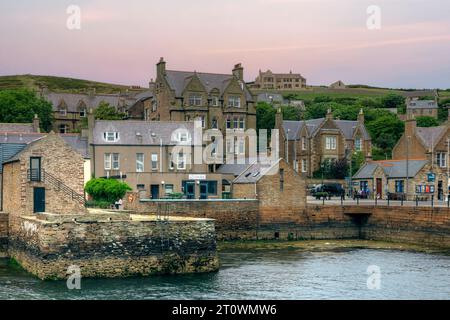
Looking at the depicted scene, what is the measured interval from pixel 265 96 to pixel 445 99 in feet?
148

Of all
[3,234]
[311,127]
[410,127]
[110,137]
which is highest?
[311,127]

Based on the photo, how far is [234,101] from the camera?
279 feet

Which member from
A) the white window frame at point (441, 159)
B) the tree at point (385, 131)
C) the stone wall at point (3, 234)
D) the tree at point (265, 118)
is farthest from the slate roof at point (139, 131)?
the tree at point (385, 131)

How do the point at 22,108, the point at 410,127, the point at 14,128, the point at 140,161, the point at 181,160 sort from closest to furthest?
the point at 140,161, the point at 181,160, the point at 14,128, the point at 410,127, the point at 22,108

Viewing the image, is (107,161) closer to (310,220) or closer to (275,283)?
(310,220)

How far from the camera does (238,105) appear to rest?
Answer: 8538 centimetres

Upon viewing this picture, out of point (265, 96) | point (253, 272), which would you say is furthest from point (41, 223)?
point (265, 96)

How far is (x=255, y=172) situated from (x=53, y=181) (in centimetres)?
2007

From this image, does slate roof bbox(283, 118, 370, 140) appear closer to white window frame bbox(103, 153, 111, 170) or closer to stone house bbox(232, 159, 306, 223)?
white window frame bbox(103, 153, 111, 170)

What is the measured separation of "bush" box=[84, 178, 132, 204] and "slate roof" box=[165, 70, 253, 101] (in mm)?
28794

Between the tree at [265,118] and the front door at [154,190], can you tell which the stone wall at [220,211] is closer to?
the front door at [154,190]

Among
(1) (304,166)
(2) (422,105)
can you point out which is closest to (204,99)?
(1) (304,166)

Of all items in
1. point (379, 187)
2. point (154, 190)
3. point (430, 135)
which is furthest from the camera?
point (430, 135)
